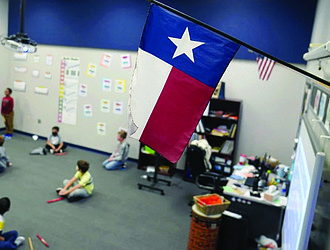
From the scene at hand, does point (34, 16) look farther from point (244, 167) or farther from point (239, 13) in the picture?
point (244, 167)

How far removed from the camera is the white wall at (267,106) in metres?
5.74

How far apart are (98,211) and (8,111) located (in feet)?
16.3

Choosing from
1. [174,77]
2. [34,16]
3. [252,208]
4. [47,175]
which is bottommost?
[47,175]

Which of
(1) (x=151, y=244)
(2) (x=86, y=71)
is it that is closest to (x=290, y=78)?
(1) (x=151, y=244)

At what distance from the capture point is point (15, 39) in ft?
14.5

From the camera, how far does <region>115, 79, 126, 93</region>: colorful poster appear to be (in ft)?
23.0

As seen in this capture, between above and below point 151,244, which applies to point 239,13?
above

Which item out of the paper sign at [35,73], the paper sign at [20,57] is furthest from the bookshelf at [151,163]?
the paper sign at [20,57]

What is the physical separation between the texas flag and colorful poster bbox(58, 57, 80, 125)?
598 centimetres

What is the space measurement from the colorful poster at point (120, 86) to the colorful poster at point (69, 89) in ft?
3.57

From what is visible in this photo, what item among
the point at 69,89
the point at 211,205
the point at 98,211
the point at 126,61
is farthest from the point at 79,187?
the point at 69,89

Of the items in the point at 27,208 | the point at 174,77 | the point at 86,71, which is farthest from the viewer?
the point at 86,71

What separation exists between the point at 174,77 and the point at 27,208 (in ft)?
11.6

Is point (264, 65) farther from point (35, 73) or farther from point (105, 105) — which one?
point (35, 73)
